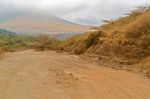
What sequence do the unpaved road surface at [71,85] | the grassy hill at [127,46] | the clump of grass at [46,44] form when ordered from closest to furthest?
1. the unpaved road surface at [71,85]
2. the grassy hill at [127,46]
3. the clump of grass at [46,44]

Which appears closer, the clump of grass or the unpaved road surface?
the unpaved road surface

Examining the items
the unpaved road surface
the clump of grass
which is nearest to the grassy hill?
the unpaved road surface

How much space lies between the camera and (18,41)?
7281 centimetres

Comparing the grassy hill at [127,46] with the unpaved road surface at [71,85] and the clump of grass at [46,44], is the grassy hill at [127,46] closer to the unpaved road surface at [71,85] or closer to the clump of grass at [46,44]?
the unpaved road surface at [71,85]

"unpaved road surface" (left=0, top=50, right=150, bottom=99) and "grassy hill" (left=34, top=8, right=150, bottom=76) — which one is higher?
"grassy hill" (left=34, top=8, right=150, bottom=76)

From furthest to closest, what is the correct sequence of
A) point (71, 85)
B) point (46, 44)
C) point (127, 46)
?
point (46, 44)
point (127, 46)
point (71, 85)

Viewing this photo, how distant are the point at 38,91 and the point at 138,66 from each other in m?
9.18

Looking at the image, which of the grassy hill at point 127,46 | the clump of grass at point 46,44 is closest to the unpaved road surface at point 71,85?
the grassy hill at point 127,46

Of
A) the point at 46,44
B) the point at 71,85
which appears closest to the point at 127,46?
the point at 71,85

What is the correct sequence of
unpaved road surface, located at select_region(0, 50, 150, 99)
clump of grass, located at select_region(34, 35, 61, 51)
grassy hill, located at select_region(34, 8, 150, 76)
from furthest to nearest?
clump of grass, located at select_region(34, 35, 61, 51) < grassy hill, located at select_region(34, 8, 150, 76) < unpaved road surface, located at select_region(0, 50, 150, 99)

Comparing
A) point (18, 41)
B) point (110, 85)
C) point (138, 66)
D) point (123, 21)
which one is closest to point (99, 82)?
point (110, 85)

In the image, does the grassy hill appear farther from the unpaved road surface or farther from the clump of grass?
the clump of grass

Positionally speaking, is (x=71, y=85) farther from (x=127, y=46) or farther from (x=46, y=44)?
(x=46, y=44)

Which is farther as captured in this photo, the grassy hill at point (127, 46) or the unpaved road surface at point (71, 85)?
the grassy hill at point (127, 46)
